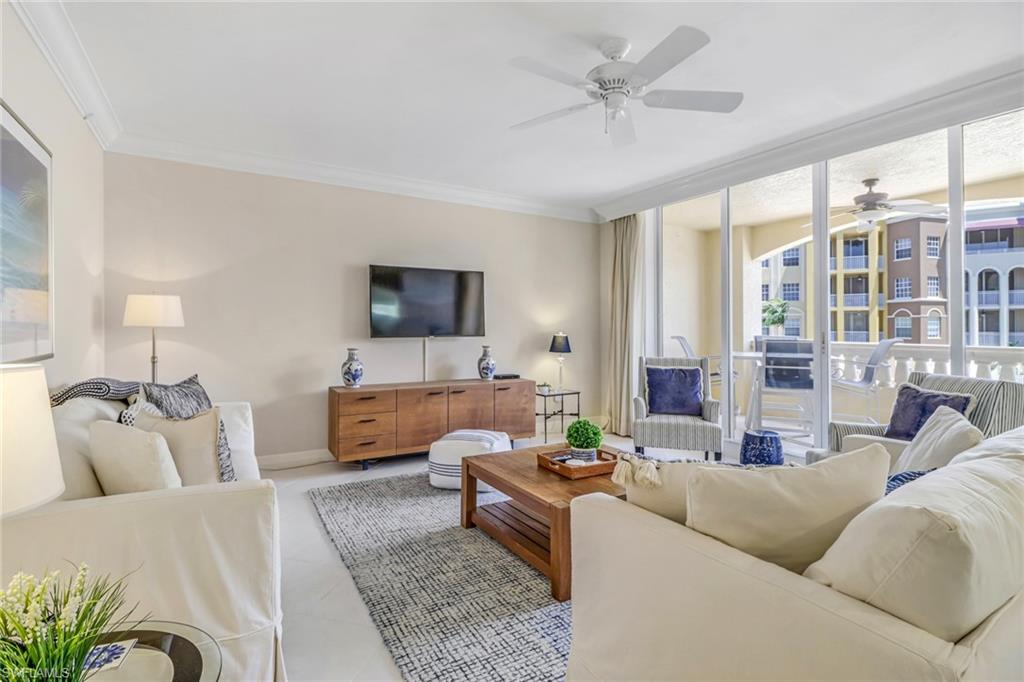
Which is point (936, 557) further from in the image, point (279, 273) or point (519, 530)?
point (279, 273)

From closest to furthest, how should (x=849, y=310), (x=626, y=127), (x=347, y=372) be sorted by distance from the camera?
1. (x=626, y=127)
2. (x=849, y=310)
3. (x=347, y=372)

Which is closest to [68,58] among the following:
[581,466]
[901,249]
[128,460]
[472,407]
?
[128,460]

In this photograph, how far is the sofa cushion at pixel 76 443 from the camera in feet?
5.03

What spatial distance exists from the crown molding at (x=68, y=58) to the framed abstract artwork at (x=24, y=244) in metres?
0.48

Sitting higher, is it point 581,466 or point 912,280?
point 912,280

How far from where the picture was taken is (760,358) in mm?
4480

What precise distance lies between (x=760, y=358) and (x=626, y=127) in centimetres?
270

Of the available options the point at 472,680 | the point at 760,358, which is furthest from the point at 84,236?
the point at 760,358

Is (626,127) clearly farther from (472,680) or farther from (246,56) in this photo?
(472,680)

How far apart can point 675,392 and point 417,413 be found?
7.55 feet

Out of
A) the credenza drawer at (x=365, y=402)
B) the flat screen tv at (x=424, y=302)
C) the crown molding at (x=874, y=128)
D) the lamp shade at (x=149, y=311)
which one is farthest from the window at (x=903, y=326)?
the lamp shade at (x=149, y=311)

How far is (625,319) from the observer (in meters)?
5.57

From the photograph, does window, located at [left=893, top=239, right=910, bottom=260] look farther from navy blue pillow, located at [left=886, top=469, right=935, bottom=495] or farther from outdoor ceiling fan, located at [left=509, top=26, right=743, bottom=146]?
navy blue pillow, located at [left=886, top=469, right=935, bottom=495]

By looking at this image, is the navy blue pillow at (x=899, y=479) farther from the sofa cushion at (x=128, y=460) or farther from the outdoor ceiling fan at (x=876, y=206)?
the outdoor ceiling fan at (x=876, y=206)
